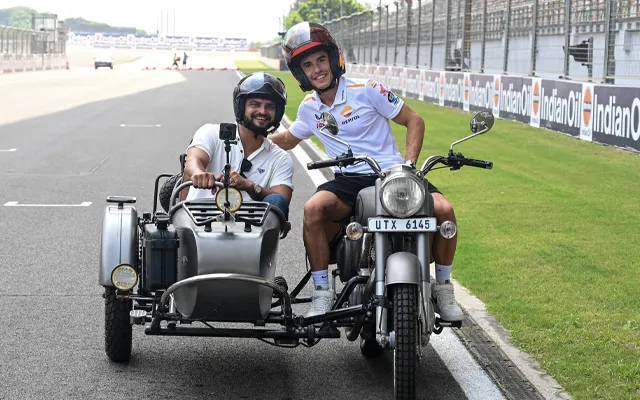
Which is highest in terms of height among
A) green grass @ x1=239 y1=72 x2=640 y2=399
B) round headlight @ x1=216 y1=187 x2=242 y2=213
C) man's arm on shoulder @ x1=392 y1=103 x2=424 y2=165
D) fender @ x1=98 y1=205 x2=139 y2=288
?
man's arm on shoulder @ x1=392 y1=103 x2=424 y2=165

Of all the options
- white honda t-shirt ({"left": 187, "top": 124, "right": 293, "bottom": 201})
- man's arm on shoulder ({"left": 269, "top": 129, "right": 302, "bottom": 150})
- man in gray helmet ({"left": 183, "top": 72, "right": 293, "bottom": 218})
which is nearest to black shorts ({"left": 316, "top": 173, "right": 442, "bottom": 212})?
man in gray helmet ({"left": 183, "top": 72, "right": 293, "bottom": 218})

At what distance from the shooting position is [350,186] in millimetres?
6141

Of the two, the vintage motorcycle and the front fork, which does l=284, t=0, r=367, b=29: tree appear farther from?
the front fork

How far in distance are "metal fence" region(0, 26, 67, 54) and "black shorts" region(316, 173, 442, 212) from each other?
62.9 metres

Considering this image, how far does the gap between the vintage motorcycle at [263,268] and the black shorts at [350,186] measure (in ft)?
0.48

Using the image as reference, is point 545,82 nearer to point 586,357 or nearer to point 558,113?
point 558,113

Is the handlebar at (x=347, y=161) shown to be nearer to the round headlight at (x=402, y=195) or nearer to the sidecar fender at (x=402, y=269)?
the round headlight at (x=402, y=195)

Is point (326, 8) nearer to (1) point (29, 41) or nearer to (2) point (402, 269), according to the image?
(1) point (29, 41)

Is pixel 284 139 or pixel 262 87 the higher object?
pixel 262 87

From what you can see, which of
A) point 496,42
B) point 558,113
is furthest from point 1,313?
point 496,42

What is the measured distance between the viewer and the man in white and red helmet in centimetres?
603

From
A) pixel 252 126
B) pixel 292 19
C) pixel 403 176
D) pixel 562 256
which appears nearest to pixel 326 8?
pixel 292 19

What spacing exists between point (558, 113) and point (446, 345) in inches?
590

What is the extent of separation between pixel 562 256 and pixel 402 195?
13.9 ft
